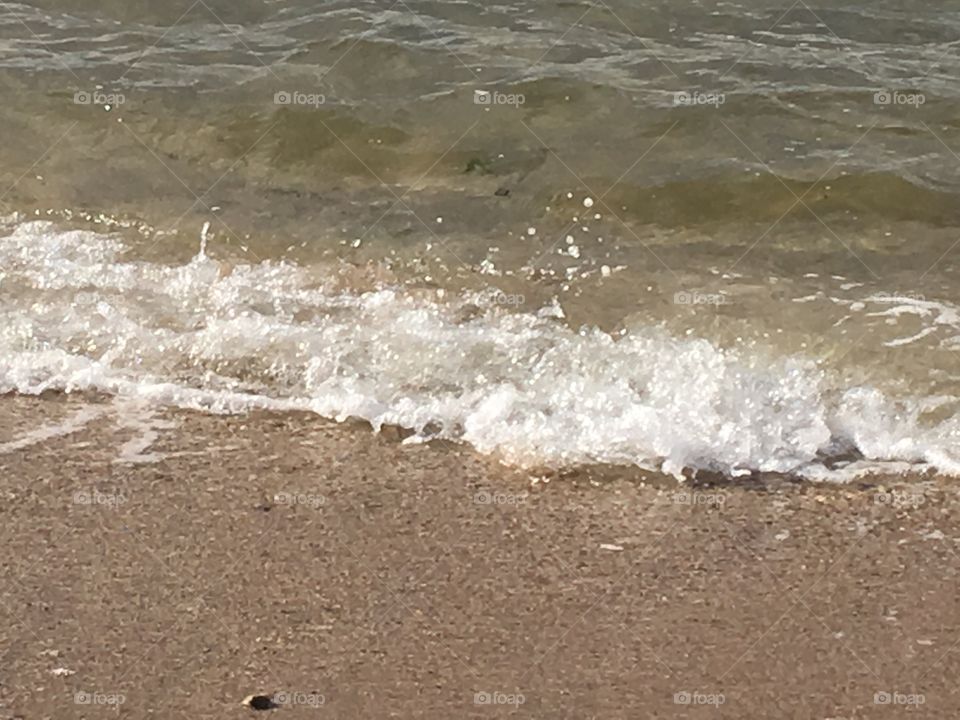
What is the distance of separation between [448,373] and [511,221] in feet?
4.37

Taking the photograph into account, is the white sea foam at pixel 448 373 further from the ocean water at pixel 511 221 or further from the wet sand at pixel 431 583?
the wet sand at pixel 431 583

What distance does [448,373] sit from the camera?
4.22 meters

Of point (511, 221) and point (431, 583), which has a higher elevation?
point (511, 221)

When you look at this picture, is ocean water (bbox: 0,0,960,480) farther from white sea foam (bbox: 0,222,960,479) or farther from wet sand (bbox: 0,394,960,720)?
wet sand (bbox: 0,394,960,720)

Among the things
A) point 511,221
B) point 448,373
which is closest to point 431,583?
point 448,373

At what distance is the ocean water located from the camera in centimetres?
410

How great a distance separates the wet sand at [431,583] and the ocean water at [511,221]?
0.22m

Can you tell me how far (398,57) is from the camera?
680 centimetres

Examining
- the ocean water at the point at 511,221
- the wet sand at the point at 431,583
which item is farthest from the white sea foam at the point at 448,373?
the wet sand at the point at 431,583

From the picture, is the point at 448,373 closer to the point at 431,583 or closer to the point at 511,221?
the point at 431,583

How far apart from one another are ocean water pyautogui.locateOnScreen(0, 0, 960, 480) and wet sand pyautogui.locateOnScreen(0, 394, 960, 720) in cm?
22

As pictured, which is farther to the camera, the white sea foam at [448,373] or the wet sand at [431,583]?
the white sea foam at [448,373]

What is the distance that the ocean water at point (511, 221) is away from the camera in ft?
13.4

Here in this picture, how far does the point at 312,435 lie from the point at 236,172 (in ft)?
7.66
